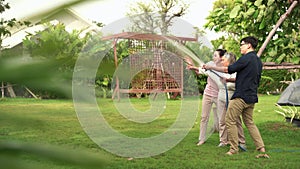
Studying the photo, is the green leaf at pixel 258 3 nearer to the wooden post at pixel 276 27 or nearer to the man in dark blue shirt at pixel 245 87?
the wooden post at pixel 276 27

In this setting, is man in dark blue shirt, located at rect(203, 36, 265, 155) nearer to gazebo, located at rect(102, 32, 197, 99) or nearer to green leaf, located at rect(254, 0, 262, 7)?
green leaf, located at rect(254, 0, 262, 7)

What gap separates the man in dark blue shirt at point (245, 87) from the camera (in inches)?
176

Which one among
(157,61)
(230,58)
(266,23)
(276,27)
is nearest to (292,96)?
(266,23)

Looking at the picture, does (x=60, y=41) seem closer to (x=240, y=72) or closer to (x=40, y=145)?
(x=40, y=145)

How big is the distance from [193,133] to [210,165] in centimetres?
234

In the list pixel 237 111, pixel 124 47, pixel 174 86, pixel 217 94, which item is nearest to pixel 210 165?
pixel 237 111

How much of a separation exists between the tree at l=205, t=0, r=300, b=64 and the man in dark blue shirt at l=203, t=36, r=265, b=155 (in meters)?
0.63

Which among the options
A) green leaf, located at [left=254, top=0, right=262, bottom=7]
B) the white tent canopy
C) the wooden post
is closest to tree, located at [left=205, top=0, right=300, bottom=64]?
green leaf, located at [left=254, top=0, right=262, bottom=7]

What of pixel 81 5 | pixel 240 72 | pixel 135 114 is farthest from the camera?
pixel 135 114

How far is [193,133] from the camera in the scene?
21.3ft

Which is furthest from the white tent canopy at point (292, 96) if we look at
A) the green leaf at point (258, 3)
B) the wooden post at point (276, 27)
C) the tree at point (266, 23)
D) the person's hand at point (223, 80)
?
the wooden post at point (276, 27)

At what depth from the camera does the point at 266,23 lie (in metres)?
5.25

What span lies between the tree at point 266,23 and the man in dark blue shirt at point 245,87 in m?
0.63

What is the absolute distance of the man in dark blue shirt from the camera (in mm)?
4480
